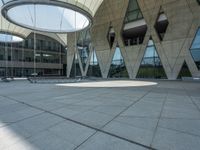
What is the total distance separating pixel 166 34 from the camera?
25406 mm

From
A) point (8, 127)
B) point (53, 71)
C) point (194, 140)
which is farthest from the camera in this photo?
point (53, 71)

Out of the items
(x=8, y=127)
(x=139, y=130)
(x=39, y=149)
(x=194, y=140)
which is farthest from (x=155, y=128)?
(x=8, y=127)

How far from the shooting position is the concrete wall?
75.4 ft

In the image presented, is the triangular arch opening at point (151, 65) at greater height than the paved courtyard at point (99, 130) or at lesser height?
greater

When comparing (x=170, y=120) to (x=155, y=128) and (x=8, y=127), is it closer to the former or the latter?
(x=155, y=128)

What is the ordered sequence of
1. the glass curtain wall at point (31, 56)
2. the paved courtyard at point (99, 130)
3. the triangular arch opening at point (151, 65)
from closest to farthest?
the paved courtyard at point (99, 130)
the triangular arch opening at point (151, 65)
the glass curtain wall at point (31, 56)

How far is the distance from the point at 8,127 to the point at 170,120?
4.37m

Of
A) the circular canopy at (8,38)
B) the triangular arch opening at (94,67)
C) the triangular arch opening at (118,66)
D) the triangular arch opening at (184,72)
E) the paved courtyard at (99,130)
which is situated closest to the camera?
the paved courtyard at (99,130)

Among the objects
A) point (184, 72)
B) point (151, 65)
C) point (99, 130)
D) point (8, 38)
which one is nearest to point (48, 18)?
point (151, 65)

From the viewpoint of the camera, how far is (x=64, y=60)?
60.4m

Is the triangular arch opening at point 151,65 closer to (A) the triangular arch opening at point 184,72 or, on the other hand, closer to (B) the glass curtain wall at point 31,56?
(A) the triangular arch opening at point 184,72

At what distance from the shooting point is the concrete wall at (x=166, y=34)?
23.0 metres

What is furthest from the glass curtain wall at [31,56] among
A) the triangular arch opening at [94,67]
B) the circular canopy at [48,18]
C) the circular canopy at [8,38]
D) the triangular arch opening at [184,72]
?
the triangular arch opening at [184,72]

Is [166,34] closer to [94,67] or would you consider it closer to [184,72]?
[184,72]
